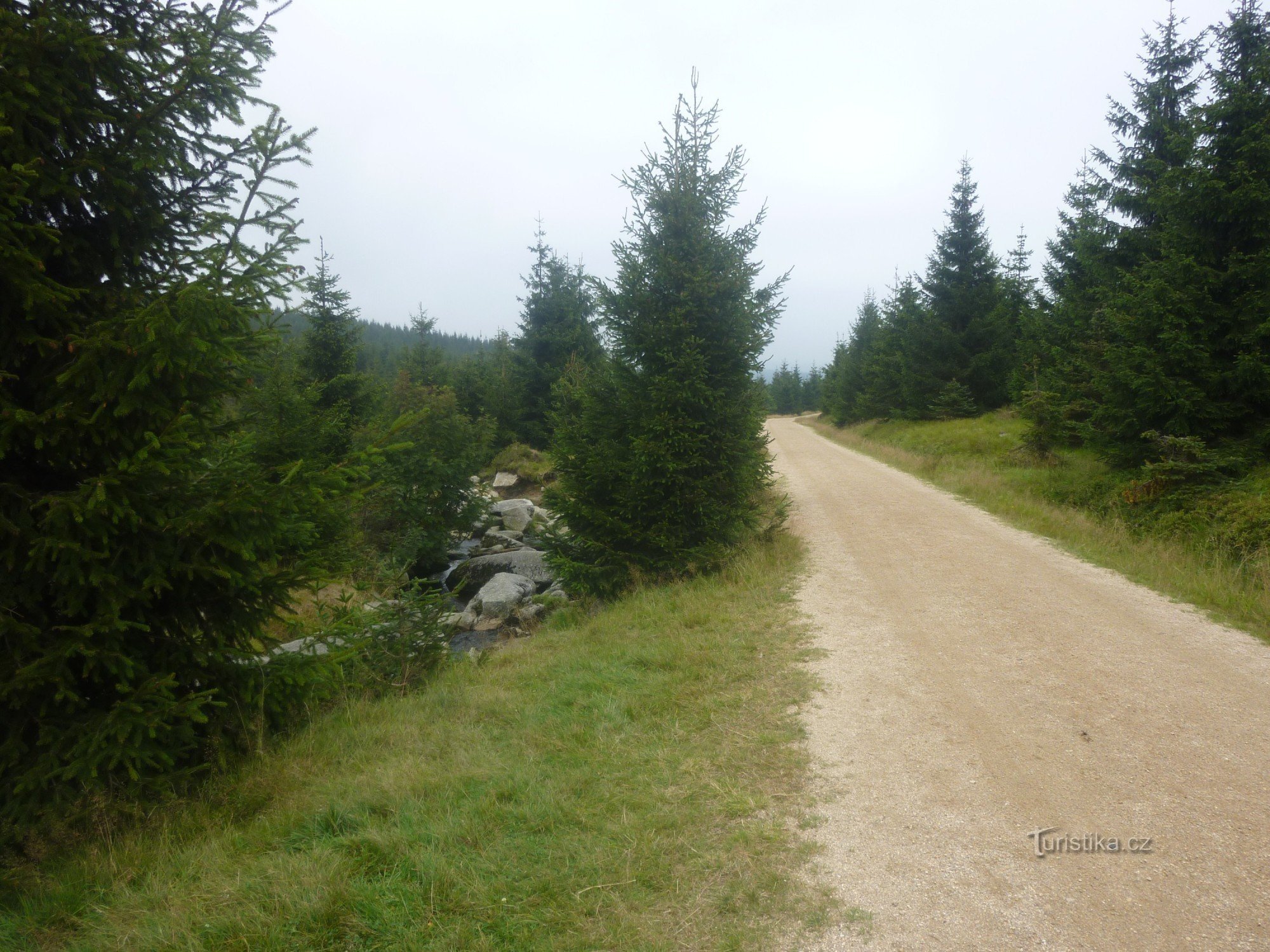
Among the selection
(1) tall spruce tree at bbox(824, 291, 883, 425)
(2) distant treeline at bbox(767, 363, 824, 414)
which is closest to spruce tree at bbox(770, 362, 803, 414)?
(2) distant treeline at bbox(767, 363, 824, 414)

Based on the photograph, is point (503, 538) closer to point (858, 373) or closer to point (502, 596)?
point (502, 596)

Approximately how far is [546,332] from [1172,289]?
64.6 ft

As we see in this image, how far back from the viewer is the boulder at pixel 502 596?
11781mm

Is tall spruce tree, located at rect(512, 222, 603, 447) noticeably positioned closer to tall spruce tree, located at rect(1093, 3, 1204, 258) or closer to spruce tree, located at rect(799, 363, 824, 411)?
tall spruce tree, located at rect(1093, 3, 1204, 258)

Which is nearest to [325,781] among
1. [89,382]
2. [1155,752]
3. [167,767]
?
[167,767]

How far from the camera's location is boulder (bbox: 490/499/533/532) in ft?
64.5

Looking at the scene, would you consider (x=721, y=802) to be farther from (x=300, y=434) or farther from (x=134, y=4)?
(x=300, y=434)

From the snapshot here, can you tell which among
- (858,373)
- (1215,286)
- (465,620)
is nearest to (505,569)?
(465,620)

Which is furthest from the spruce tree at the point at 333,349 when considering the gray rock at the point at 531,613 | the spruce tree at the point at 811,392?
the spruce tree at the point at 811,392

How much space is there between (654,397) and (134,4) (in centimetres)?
662

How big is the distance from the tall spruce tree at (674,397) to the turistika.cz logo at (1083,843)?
6.20 meters

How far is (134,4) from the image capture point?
445cm

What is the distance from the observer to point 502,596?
39.7ft

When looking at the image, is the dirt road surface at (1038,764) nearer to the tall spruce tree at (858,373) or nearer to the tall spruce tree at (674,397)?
the tall spruce tree at (674,397)
